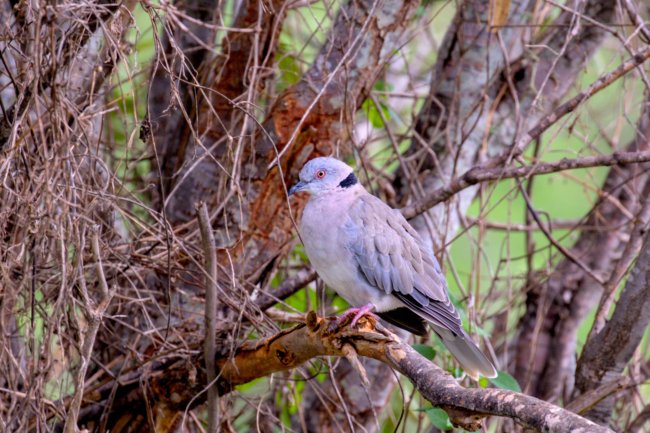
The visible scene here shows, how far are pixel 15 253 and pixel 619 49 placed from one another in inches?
130

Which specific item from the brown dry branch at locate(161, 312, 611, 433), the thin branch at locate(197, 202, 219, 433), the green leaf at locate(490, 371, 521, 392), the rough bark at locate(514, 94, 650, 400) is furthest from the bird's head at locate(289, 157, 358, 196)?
the rough bark at locate(514, 94, 650, 400)

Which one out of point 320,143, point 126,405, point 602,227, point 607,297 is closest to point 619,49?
point 602,227

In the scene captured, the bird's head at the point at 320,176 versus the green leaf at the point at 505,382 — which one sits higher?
the bird's head at the point at 320,176

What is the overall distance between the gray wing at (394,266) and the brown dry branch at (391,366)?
0.35 m

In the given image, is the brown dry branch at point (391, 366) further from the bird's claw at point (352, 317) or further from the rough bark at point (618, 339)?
the rough bark at point (618, 339)

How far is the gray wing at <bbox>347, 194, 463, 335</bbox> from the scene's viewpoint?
11.9 ft

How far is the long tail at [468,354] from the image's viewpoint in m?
3.68

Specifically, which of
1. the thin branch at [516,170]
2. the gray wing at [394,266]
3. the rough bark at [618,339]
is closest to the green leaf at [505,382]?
the gray wing at [394,266]

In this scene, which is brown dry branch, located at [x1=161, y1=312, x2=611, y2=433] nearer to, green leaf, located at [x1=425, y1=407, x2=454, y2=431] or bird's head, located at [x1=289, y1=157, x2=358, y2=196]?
green leaf, located at [x1=425, y1=407, x2=454, y2=431]

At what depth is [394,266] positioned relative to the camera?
3674 millimetres

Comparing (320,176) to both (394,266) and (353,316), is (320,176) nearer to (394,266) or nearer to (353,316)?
(394,266)

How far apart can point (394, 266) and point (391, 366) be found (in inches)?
35.8

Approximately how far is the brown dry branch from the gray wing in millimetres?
345

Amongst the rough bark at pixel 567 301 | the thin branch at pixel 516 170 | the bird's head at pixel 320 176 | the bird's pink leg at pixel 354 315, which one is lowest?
the rough bark at pixel 567 301
